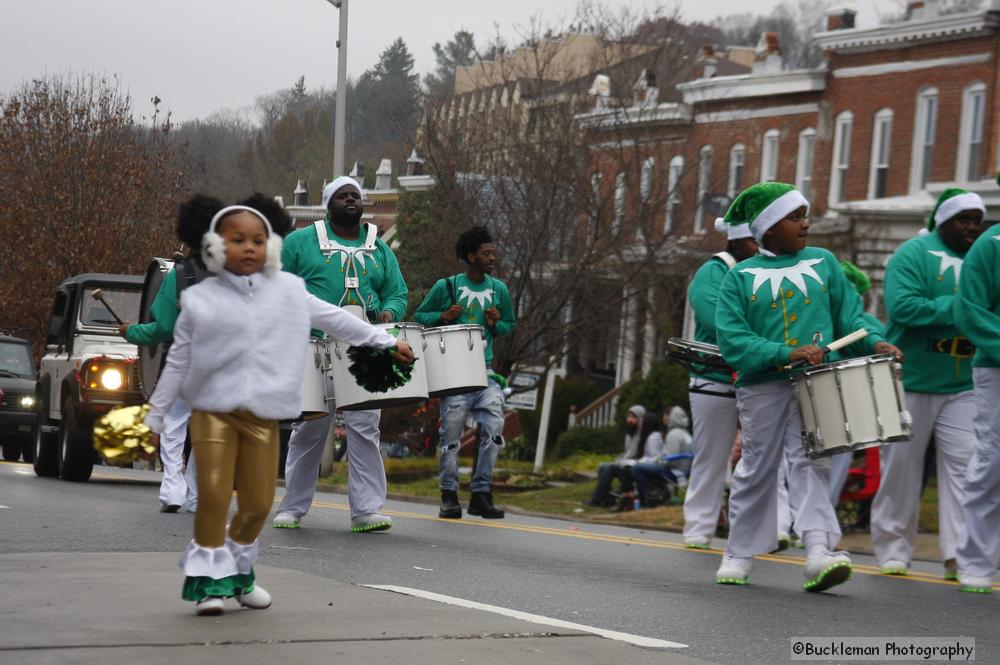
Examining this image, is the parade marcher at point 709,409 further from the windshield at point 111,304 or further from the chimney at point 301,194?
the chimney at point 301,194

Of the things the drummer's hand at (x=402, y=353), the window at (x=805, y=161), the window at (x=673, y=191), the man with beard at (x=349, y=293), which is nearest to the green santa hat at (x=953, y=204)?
the man with beard at (x=349, y=293)

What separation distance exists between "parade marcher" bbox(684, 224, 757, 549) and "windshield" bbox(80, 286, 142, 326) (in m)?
9.25

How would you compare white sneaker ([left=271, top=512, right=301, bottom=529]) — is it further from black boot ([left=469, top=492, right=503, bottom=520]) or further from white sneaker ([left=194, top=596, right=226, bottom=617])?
white sneaker ([left=194, top=596, right=226, bottom=617])

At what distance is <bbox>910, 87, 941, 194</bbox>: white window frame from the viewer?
35094 millimetres

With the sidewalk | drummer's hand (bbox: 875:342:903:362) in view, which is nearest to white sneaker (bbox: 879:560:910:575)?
drummer's hand (bbox: 875:342:903:362)

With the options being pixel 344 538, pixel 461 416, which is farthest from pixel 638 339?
pixel 344 538

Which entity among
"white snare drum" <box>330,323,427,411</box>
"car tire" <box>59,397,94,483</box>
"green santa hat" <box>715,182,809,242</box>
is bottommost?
"car tire" <box>59,397,94,483</box>

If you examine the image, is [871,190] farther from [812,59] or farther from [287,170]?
[812,59]

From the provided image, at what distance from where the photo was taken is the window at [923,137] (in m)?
35.1

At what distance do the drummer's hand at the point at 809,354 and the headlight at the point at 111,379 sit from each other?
1010 centimetres

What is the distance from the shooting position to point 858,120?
37312 mm

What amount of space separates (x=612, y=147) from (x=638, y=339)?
7.99 meters

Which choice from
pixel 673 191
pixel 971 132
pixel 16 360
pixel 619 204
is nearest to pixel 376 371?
pixel 16 360

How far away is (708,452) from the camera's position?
11.4 m
